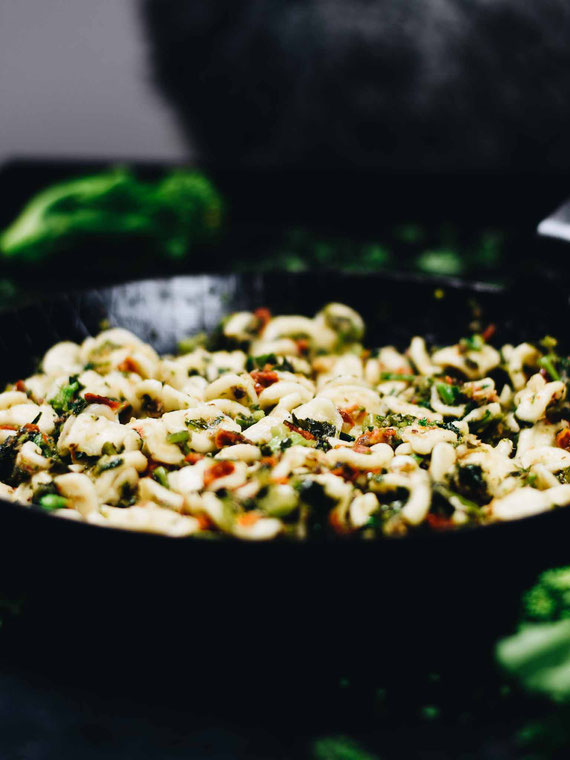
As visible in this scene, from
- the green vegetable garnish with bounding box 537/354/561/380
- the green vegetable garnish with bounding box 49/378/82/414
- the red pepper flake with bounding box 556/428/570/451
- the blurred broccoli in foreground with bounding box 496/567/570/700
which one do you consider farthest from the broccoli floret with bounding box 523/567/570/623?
the green vegetable garnish with bounding box 49/378/82/414

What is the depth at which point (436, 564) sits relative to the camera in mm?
989

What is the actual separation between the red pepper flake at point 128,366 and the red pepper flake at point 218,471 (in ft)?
2.01

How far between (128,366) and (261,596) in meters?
0.96

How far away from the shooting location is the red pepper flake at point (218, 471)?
1260 millimetres

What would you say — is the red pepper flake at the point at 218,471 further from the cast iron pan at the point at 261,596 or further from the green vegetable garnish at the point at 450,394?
the green vegetable garnish at the point at 450,394

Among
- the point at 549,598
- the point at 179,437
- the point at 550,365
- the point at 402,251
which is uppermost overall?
the point at 179,437

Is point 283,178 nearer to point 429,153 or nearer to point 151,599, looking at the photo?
point 429,153

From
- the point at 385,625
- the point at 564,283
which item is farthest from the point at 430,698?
the point at 564,283

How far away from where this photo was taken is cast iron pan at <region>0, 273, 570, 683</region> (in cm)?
96

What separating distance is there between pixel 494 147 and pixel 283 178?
1.86m

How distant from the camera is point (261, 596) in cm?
99

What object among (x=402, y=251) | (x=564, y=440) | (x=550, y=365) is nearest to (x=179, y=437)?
(x=564, y=440)

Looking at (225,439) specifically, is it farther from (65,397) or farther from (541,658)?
(541,658)

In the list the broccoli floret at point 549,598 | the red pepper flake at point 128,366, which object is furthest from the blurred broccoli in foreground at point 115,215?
the broccoli floret at point 549,598
